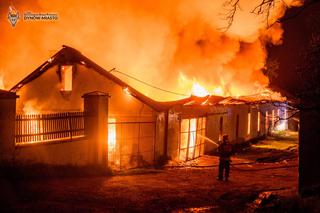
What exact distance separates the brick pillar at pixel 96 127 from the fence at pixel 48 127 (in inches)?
12.3

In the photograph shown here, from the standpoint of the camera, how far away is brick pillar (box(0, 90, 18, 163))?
38.4 ft

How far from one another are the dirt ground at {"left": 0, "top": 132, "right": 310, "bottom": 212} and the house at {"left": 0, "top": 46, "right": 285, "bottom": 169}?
1.06m

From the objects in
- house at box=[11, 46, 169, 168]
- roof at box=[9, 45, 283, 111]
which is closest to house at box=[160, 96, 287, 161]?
roof at box=[9, 45, 283, 111]

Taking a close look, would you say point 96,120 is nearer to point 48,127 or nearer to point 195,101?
point 48,127

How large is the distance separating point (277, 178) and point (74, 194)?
8.84 metres

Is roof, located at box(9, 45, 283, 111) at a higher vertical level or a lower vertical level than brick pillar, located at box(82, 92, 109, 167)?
higher

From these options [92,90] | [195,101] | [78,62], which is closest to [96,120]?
[92,90]

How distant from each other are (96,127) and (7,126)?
12.5 ft

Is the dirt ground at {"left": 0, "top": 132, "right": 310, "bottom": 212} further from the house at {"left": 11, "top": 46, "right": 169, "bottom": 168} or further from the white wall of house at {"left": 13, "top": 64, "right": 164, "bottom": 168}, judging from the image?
the white wall of house at {"left": 13, "top": 64, "right": 164, "bottom": 168}

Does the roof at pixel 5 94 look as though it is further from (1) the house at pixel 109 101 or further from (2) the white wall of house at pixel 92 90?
(2) the white wall of house at pixel 92 90

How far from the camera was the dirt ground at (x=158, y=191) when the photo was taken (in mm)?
9945

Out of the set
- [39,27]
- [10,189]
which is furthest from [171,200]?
[39,27]

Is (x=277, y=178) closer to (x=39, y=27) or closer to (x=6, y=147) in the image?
(x=6, y=147)

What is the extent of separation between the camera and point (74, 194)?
11.3 meters
